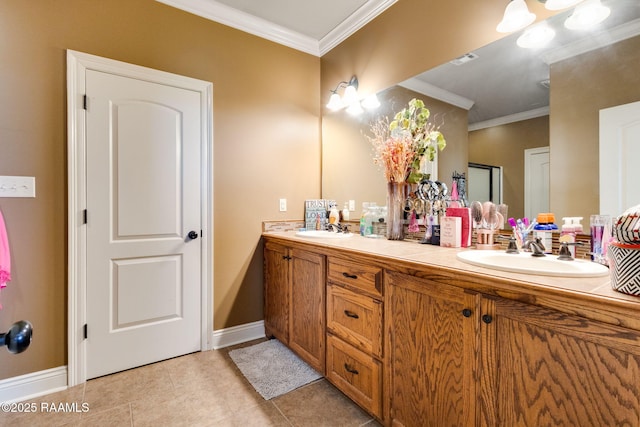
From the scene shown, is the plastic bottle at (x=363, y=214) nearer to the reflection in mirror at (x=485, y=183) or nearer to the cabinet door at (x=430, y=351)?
the reflection in mirror at (x=485, y=183)

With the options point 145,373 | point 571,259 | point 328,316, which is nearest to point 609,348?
point 571,259

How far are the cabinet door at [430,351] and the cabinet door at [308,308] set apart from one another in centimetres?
53

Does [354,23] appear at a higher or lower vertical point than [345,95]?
higher

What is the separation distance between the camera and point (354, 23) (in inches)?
95.7

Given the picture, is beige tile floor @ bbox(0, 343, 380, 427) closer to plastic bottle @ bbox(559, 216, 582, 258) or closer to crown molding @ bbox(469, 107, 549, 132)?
plastic bottle @ bbox(559, 216, 582, 258)

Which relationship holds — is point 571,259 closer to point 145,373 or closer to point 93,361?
point 145,373

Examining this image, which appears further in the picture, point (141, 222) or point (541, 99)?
point (141, 222)

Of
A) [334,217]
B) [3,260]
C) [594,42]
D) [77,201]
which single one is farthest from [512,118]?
[3,260]

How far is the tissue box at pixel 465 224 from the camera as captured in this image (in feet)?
5.40

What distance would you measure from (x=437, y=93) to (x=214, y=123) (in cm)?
161

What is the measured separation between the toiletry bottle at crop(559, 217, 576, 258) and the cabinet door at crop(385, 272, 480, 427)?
57 centimetres

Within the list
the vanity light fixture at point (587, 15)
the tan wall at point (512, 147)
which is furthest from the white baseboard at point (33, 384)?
the vanity light fixture at point (587, 15)

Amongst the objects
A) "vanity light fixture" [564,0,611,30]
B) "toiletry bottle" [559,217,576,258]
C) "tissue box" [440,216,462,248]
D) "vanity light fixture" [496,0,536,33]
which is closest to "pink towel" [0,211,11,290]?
"tissue box" [440,216,462,248]

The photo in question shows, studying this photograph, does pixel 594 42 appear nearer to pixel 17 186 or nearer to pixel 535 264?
pixel 535 264
